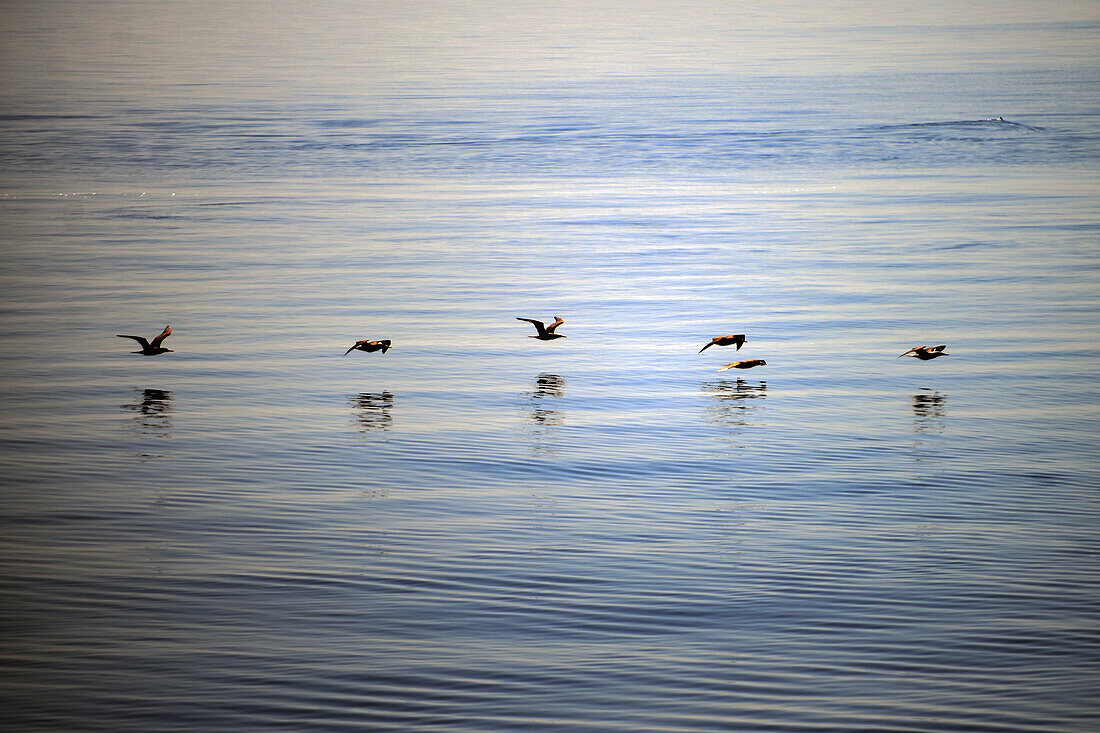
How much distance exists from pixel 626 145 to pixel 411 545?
55.5m

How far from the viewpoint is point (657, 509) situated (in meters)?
16.0

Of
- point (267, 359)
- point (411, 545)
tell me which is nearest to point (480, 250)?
point (267, 359)

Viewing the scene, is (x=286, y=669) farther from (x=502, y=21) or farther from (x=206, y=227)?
(x=502, y=21)

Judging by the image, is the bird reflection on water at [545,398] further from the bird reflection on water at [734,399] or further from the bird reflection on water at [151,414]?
the bird reflection on water at [151,414]

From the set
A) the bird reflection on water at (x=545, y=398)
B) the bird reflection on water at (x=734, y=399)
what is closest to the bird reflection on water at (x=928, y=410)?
the bird reflection on water at (x=734, y=399)

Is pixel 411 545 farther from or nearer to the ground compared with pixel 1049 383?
nearer to the ground

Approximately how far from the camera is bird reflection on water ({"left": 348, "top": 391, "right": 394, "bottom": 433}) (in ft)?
67.4

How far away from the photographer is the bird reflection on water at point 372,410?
20.5 m

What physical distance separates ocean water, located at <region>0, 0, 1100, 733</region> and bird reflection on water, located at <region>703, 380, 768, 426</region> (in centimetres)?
11

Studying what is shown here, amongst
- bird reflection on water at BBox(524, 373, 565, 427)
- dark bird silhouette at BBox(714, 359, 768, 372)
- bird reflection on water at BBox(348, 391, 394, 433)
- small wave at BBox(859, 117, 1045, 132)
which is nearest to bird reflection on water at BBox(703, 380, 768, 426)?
dark bird silhouette at BBox(714, 359, 768, 372)

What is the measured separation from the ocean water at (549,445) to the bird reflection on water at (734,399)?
115 mm

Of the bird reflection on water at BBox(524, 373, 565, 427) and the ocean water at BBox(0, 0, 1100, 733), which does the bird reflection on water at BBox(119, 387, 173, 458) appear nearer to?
the ocean water at BBox(0, 0, 1100, 733)

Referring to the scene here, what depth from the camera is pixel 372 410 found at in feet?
70.7

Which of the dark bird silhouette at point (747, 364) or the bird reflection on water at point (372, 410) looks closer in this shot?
the bird reflection on water at point (372, 410)
